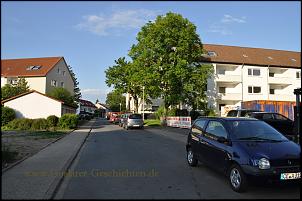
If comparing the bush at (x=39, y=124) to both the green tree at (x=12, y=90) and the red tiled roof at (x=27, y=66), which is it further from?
the red tiled roof at (x=27, y=66)

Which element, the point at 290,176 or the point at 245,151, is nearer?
the point at 290,176

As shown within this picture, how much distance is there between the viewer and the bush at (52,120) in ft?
104

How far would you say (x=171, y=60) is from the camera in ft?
136

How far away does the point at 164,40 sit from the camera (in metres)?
41.1

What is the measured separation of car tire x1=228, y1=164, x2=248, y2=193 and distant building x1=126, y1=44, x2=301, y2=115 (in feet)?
153

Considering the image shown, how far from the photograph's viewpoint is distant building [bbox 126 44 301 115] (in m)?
55.5

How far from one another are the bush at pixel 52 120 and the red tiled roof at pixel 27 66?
2533 cm

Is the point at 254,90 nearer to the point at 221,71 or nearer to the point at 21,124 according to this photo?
the point at 221,71

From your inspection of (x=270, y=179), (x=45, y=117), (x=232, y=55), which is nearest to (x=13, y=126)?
(x=45, y=117)

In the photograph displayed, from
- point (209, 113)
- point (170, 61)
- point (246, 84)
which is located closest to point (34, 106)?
point (170, 61)

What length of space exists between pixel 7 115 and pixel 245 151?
1144 inches

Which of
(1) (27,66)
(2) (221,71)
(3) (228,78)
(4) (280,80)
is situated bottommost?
(4) (280,80)

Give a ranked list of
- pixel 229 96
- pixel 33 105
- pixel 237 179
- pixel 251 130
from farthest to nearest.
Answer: pixel 229 96 < pixel 33 105 < pixel 251 130 < pixel 237 179

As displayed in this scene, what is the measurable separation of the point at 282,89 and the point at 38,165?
55.3 meters
